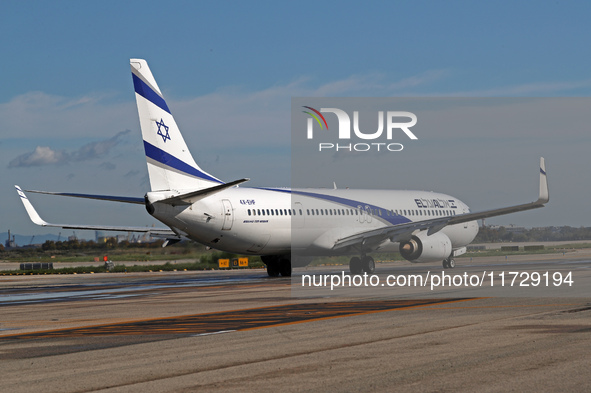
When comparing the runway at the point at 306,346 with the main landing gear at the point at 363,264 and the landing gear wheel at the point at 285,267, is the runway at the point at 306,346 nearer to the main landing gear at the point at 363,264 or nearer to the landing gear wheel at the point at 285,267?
the main landing gear at the point at 363,264

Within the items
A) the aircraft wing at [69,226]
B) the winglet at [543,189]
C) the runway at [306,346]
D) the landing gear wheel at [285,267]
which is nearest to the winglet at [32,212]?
the aircraft wing at [69,226]

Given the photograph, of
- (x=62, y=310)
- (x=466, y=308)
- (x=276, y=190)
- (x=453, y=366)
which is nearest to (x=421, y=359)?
(x=453, y=366)

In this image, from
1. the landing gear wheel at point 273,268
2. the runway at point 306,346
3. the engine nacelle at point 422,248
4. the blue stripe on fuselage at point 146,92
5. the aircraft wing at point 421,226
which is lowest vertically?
the runway at point 306,346

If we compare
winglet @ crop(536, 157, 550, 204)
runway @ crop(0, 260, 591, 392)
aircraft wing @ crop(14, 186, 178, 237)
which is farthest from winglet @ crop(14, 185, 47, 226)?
winglet @ crop(536, 157, 550, 204)

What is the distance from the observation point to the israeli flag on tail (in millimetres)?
29859

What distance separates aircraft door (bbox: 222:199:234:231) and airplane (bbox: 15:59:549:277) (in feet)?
0.14

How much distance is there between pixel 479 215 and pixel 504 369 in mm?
28201

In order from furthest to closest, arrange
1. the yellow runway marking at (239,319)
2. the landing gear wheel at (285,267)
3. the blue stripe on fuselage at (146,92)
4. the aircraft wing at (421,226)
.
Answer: the landing gear wheel at (285,267) → the aircraft wing at (421,226) → the blue stripe on fuselage at (146,92) → the yellow runway marking at (239,319)

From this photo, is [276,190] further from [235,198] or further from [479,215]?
[479,215]

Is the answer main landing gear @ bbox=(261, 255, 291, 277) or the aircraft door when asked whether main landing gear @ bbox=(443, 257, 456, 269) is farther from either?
the aircraft door

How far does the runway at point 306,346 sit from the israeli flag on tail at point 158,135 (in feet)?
28.3

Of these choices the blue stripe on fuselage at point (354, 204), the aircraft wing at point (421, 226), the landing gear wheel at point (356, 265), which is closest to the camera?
the aircraft wing at point (421, 226)

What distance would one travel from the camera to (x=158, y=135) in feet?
99.1

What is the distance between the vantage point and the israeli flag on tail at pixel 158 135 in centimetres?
2986
